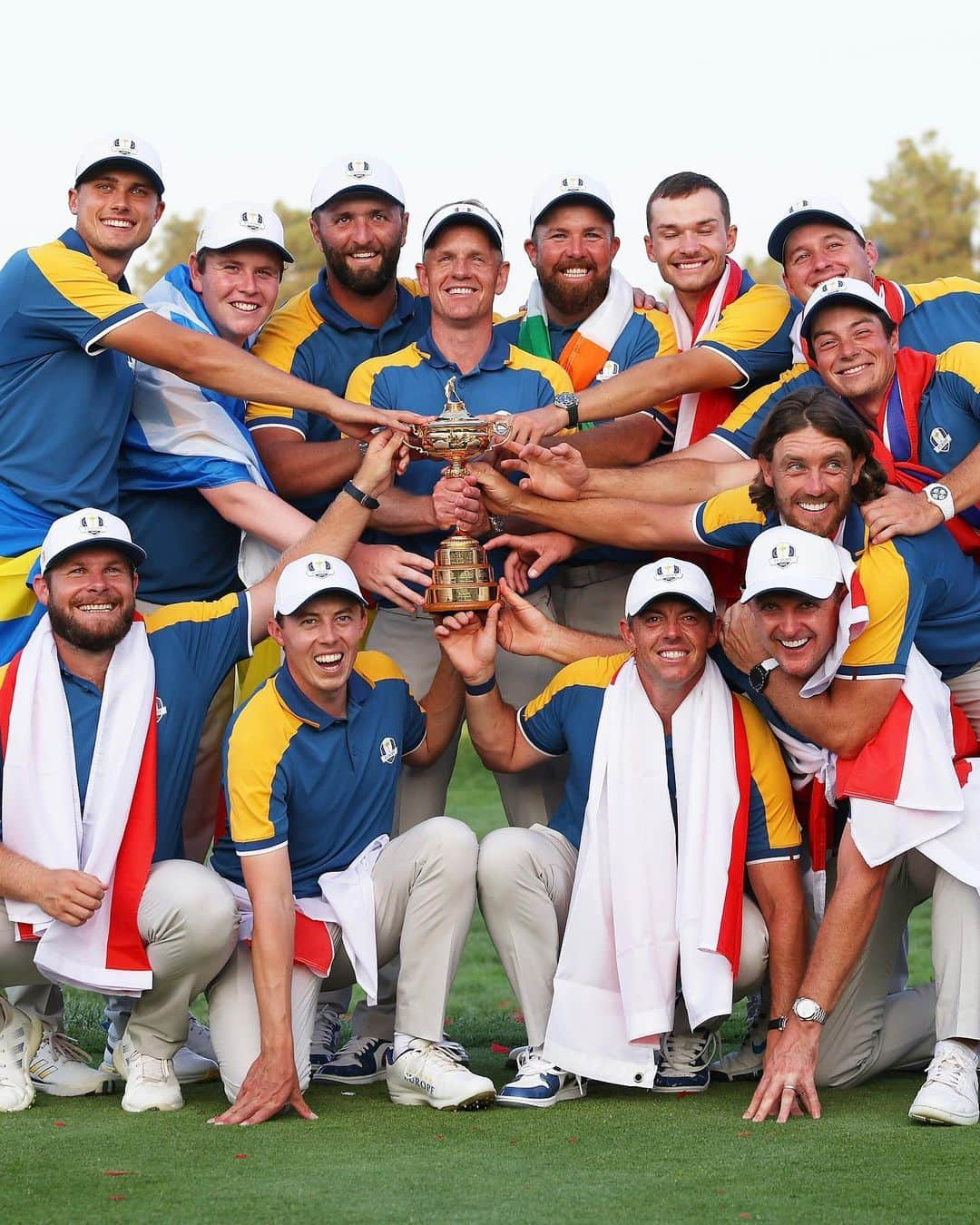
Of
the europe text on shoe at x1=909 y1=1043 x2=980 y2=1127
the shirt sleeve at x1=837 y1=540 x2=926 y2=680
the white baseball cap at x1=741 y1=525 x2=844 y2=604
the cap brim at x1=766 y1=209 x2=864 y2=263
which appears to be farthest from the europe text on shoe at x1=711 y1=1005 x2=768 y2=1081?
the cap brim at x1=766 y1=209 x2=864 y2=263

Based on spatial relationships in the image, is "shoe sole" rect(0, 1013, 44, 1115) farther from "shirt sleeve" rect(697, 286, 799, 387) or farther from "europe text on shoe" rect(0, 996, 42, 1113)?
"shirt sleeve" rect(697, 286, 799, 387)

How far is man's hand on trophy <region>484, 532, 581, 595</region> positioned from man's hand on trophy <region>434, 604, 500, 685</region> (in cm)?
38

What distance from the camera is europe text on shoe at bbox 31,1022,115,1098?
649 cm

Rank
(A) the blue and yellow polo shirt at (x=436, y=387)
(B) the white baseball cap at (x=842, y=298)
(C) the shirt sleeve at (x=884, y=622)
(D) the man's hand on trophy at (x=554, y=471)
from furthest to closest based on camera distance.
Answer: (A) the blue and yellow polo shirt at (x=436, y=387), (D) the man's hand on trophy at (x=554, y=471), (B) the white baseball cap at (x=842, y=298), (C) the shirt sleeve at (x=884, y=622)

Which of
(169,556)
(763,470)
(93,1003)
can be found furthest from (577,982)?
(93,1003)

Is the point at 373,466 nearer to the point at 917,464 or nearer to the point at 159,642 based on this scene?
the point at 159,642

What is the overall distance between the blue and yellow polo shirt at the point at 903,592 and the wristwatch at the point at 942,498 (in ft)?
0.29

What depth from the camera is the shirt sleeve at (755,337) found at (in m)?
7.30

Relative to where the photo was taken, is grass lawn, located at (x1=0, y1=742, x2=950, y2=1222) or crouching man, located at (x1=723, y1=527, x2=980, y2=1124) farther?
crouching man, located at (x1=723, y1=527, x2=980, y2=1124)

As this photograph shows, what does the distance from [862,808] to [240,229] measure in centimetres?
357

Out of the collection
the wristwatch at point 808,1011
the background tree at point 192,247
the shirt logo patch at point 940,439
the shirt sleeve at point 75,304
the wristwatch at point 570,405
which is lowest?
the wristwatch at point 808,1011

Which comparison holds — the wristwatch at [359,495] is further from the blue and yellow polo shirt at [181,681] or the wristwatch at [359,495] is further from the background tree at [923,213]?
the background tree at [923,213]

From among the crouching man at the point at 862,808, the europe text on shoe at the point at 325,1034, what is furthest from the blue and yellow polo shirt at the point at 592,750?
the europe text on shoe at the point at 325,1034

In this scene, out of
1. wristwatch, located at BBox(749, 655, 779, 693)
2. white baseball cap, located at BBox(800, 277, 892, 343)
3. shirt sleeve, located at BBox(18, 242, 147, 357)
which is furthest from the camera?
shirt sleeve, located at BBox(18, 242, 147, 357)
